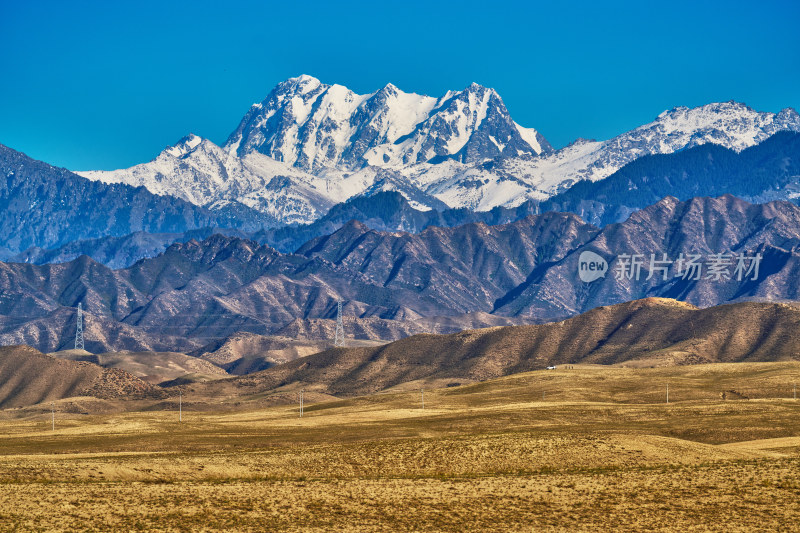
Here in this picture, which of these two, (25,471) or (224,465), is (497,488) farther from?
(25,471)

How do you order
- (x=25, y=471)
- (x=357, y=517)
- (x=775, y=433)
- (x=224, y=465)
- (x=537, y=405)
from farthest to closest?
1. (x=537, y=405)
2. (x=775, y=433)
3. (x=224, y=465)
4. (x=25, y=471)
5. (x=357, y=517)

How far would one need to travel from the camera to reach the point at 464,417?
166m

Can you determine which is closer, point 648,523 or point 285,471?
point 648,523

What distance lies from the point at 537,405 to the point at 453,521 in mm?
115968

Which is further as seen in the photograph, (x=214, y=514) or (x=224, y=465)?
(x=224, y=465)

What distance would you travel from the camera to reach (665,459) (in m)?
97.1

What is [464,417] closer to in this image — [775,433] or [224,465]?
[775,433]

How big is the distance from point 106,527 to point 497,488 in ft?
90.9

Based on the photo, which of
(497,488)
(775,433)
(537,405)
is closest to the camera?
(497,488)

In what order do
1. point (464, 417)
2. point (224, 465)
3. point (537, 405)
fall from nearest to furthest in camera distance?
1. point (224, 465)
2. point (464, 417)
3. point (537, 405)

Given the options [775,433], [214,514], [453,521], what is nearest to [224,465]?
[214,514]

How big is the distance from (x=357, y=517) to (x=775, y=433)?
243 ft

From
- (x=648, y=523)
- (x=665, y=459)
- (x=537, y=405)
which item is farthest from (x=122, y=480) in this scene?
(x=537, y=405)

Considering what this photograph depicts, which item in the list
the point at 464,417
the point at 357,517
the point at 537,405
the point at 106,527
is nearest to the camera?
the point at 106,527
